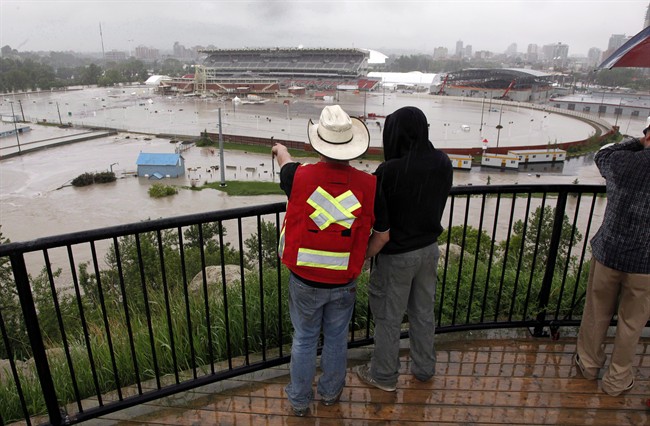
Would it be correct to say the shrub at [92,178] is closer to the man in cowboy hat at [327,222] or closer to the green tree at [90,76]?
the man in cowboy hat at [327,222]

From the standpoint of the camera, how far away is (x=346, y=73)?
287ft

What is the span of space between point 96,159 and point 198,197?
1257 cm

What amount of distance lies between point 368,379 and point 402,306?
44 cm

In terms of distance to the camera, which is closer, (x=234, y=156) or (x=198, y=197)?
(x=198, y=197)

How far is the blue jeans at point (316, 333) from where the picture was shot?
1911 mm

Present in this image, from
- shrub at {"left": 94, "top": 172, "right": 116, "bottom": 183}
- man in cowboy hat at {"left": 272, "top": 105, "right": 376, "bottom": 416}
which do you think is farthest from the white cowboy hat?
shrub at {"left": 94, "top": 172, "right": 116, "bottom": 183}

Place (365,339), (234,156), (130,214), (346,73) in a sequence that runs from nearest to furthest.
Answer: (365,339)
(130,214)
(234,156)
(346,73)

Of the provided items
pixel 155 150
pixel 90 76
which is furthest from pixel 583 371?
pixel 90 76

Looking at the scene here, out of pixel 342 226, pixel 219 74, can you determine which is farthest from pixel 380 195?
pixel 219 74

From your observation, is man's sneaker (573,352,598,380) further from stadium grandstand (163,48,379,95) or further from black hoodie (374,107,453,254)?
stadium grandstand (163,48,379,95)

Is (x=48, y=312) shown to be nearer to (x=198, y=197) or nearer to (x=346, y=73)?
(x=198, y=197)

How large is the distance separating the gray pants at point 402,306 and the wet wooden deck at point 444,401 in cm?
12

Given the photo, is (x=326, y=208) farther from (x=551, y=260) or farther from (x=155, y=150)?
(x=155, y=150)

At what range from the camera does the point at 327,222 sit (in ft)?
5.69
